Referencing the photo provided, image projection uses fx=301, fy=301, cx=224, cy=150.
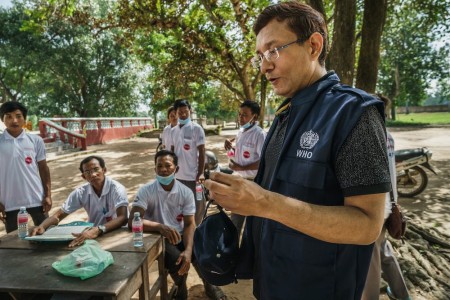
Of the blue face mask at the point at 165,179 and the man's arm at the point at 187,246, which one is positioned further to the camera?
the blue face mask at the point at 165,179

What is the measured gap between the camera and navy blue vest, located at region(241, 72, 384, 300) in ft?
3.20

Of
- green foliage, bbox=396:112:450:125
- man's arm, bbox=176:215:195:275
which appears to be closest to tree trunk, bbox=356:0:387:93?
man's arm, bbox=176:215:195:275

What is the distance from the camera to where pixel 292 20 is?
3.68ft

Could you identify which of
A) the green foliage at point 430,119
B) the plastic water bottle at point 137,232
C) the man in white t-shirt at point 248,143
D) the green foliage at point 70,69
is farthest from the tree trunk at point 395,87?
the plastic water bottle at point 137,232

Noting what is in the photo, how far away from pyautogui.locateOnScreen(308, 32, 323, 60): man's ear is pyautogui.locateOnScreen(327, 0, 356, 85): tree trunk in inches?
A: 117

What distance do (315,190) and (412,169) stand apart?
6.46 meters

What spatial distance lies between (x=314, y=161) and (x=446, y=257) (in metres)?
4.06

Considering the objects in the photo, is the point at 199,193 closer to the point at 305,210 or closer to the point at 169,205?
the point at 169,205

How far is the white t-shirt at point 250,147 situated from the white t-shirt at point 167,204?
1.14 m

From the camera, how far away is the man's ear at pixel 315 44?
1117mm

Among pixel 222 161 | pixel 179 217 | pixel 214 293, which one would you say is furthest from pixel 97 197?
pixel 222 161

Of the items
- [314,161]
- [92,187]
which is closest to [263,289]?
[314,161]

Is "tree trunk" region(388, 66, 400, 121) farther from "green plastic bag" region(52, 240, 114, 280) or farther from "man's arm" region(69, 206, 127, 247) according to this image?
"green plastic bag" region(52, 240, 114, 280)

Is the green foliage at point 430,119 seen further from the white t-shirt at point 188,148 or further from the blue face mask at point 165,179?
the blue face mask at point 165,179
